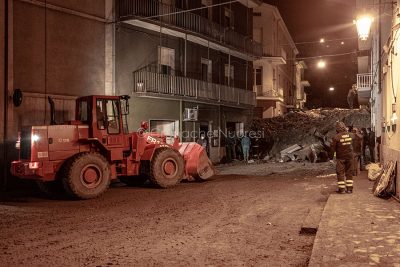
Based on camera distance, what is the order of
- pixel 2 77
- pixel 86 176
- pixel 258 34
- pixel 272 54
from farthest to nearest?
pixel 258 34 → pixel 272 54 → pixel 2 77 → pixel 86 176

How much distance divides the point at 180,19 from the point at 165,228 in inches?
642

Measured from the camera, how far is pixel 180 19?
2303cm

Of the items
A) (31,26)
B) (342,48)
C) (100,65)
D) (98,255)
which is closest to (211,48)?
(100,65)

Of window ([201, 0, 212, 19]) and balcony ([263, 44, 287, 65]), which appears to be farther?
balcony ([263, 44, 287, 65])

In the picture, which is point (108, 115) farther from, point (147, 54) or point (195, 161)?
point (147, 54)

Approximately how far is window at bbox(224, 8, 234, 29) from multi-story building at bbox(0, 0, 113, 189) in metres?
11.3

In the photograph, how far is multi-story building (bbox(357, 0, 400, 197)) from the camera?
12.1 meters

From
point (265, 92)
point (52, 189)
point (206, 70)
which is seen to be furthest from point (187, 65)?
point (265, 92)

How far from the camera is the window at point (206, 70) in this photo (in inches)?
1050

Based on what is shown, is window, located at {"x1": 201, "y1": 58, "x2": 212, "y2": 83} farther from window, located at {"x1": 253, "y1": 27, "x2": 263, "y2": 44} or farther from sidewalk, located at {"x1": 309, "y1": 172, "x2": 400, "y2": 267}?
sidewalk, located at {"x1": 309, "y1": 172, "x2": 400, "y2": 267}

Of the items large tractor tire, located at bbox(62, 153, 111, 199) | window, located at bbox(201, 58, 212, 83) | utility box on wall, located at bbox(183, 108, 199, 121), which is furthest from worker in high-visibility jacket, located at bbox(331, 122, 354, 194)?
window, located at bbox(201, 58, 212, 83)

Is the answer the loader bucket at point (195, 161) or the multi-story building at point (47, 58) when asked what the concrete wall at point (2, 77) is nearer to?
the multi-story building at point (47, 58)

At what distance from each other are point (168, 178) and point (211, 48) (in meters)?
14.2

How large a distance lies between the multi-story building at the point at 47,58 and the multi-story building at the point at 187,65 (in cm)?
98
